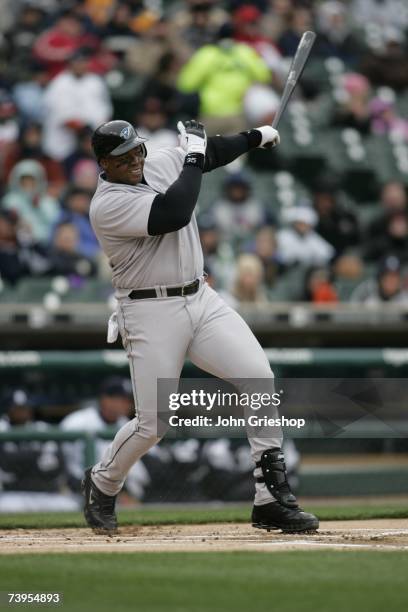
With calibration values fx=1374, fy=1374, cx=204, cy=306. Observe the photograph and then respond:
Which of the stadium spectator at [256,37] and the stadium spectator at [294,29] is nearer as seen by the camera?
the stadium spectator at [256,37]

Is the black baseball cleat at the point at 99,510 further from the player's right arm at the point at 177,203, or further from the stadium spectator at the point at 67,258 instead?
the stadium spectator at the point at 67,258

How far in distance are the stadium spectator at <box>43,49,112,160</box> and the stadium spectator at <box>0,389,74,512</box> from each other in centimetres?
390

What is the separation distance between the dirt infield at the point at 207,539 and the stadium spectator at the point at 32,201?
472cm

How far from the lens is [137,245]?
6016 mm

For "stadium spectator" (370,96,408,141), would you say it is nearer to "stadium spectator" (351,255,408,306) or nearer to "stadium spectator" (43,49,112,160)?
"stadium spectator" (43,49,112,160)

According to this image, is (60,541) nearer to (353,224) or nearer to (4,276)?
(4,276)

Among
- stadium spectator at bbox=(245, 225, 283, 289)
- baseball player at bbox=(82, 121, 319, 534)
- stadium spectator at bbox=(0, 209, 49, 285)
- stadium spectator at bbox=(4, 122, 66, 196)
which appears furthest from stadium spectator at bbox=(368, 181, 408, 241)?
baseball player at bbox=(82, 121, 319, 534)

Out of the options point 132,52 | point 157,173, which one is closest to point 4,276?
point 132,52

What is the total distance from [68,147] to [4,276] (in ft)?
7.09

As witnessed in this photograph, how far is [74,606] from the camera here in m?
4.10

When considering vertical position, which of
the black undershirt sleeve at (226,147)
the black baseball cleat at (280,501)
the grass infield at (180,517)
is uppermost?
the black undershirt sleeve at (226,147)

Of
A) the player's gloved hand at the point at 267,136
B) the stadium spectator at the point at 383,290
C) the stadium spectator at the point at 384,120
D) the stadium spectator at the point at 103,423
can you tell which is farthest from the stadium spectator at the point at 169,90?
the player's gloved hand at the point at 267,136

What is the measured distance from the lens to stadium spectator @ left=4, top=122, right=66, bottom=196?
39.8 ft

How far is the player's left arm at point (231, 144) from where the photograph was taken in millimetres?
6215
